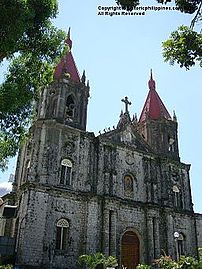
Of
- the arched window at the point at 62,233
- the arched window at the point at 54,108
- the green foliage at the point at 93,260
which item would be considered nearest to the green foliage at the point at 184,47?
the green foliage at the point at 93,260

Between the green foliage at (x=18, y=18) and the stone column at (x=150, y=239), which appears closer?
the green foliage at (x=18, y=18)

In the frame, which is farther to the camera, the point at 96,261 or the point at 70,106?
the point at 70,106

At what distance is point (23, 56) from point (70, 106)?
39.3ft

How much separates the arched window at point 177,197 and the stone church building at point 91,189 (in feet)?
0.25

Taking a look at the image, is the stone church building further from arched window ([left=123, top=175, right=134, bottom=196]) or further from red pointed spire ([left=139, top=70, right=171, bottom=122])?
red pointed spire ([left=139, top=70, right=171, bottom=122])

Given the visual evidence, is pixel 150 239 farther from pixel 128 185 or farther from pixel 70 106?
pixel 70 106

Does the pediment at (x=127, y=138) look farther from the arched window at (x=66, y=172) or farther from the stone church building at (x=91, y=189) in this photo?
the arched window at (x=66, y=172)

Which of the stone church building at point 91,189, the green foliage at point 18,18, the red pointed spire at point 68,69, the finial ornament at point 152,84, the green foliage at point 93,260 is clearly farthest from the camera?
the finial ornament at point 152,84

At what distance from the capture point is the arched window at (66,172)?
2148 cm

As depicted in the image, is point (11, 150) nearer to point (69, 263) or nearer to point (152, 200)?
point (69, 263)

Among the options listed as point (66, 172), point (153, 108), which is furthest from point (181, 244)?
point (153, 108)

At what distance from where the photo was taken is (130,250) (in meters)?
22.2

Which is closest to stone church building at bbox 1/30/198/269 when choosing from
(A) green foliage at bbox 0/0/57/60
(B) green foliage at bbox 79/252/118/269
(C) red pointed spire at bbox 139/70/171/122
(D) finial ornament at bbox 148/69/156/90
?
(C) red pointed spire at bbox 139/70/171/122

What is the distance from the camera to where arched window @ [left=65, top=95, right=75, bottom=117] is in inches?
967
